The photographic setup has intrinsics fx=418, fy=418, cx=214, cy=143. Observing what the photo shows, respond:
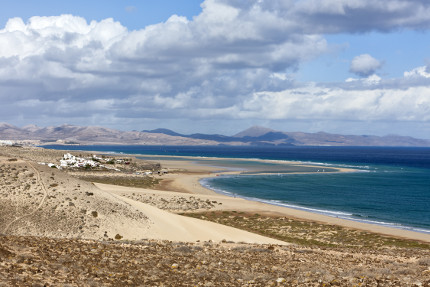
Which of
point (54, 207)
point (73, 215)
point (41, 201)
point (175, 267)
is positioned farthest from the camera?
point (41, 201)

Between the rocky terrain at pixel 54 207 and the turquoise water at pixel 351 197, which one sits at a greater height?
the rocky terrain at pixel 54 207

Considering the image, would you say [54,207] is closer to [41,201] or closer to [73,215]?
[41,201]

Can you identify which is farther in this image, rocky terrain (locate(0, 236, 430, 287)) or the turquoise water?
the turquoise water

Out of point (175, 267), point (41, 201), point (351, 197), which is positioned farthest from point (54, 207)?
point (351, 197)

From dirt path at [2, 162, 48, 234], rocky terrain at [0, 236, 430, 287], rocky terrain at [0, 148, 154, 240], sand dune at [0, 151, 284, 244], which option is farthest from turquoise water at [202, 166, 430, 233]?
dirt path at [2, 162, 48, 234]

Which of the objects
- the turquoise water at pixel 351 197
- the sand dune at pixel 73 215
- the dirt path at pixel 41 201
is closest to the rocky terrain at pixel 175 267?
the sand dune at pixel 73 215

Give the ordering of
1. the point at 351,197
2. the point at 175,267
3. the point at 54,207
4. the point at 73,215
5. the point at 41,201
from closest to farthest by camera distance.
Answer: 1. the point at 175,267
2. the point at 73,215
3. the point at 54,207
4. the point at 41,201
5. the point at 351,197

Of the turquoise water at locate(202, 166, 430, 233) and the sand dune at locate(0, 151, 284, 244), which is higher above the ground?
the sand dune at locate(0, 151, 284, 244)

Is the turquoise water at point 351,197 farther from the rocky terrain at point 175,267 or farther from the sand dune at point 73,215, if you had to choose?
the rocky terrain at point 175,267

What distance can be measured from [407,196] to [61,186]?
58148mm

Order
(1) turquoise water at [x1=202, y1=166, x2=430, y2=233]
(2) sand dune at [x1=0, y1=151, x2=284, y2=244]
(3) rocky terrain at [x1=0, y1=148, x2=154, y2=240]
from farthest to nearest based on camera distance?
(1) turquoise water at [x1=202, y1=166, x2=430, y2=233] < (2) sand dune at [x1=0, y1=151, x2=284, y2=244] < (3) rocky terrain at [x1=0, y1=148, x2=154, y2=240]

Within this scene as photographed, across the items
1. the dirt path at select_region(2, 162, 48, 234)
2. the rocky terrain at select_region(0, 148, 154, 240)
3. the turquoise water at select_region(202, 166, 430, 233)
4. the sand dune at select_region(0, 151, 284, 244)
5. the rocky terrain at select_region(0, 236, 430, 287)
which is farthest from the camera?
the turquoise water at select_region(202, 166, 430, 233)

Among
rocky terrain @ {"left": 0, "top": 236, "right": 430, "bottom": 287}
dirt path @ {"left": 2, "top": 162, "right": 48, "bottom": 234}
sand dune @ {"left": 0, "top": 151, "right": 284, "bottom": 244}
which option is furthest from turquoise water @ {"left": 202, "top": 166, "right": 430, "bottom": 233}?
dirt path @ {"left": 2, "top": 162, "right": 48, "bottom": 234}

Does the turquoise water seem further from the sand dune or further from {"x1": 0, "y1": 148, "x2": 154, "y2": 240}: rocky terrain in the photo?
{"x1": 0, "y1": 148, "x2": 154, "y2": 240}: rocky terrain
